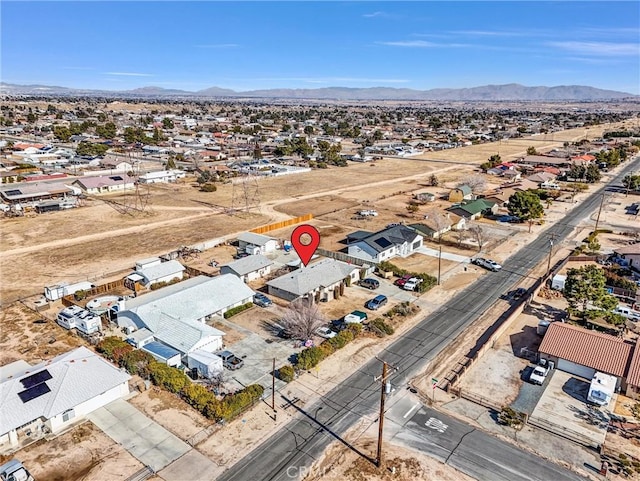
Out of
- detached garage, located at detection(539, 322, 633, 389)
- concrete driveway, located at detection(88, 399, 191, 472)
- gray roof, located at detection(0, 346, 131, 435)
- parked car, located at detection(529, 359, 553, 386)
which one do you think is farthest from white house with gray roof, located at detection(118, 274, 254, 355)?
detached garage, located at detection(539, 322, 633, 389)

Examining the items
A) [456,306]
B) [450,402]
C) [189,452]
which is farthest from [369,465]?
[456,306]

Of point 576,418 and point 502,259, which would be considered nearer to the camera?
point 576,418

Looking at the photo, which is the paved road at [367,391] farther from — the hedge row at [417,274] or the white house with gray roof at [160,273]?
the white house with gray roof at [160,273]

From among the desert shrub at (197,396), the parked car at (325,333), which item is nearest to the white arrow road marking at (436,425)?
the parked car at (325,333)

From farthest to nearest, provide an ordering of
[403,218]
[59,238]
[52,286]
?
[403,218] → [59,238] → [52,286]

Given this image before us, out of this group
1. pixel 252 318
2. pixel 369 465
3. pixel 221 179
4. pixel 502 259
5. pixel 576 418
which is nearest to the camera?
pixel 369 465

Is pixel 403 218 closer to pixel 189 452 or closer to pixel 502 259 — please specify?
pixel 502 259
